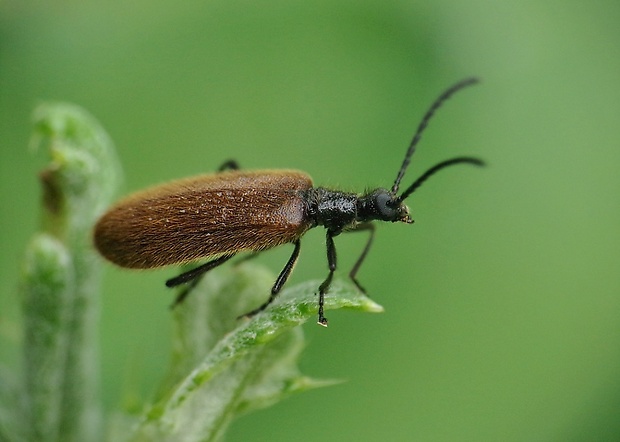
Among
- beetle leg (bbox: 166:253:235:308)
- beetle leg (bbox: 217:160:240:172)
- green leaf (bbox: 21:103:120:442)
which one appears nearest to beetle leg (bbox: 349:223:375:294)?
beetle leg (bbox: 166:253:235:308)

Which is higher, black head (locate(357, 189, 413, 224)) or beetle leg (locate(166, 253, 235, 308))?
black head (locate(357, 189, 413, 224))

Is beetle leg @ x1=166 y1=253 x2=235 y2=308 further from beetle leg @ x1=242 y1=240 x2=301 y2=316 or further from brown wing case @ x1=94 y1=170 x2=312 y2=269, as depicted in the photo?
beetle leg @ x1=242 y1=240 x2=301 y2=316

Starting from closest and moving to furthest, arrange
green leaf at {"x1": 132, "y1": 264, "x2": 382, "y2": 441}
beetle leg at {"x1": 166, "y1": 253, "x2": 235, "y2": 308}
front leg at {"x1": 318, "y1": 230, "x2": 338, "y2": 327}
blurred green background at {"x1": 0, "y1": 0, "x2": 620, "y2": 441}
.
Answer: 1. green leaf at {"x1": 132, "y1": 264, "x2": 382, "y2": 441}
2. front leg at {"x1": 318, "y1": 230, "x2": 338, "y2": 327}
3. beetle leg at {"x1": 166, "y1": 253, "x2": 235, "y2": 308}
4. blurred green background at {"x1": 0, "y1": 0, "x2": 620, "y2": 441}

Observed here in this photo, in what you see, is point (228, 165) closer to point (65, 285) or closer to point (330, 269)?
point (330, 269)

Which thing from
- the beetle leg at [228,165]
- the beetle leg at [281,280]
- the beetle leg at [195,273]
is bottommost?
the beetle leg at [195,273]

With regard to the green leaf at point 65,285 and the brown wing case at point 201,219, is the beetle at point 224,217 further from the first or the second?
the green leaf at point 65,285

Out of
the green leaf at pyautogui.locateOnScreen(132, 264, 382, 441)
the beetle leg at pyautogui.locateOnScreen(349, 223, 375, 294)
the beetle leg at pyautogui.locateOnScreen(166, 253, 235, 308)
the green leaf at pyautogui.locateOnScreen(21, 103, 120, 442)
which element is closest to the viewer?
the green leaf at pyautogui.locateOnScreen(132, 264, 382, 441)

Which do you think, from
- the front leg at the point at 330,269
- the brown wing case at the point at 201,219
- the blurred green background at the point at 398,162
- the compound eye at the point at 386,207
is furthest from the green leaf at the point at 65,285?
the compound eye at the point at 386,207

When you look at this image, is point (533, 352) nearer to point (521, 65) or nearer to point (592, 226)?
point (592, 226)
